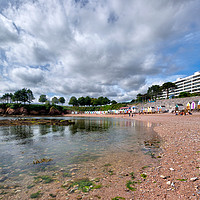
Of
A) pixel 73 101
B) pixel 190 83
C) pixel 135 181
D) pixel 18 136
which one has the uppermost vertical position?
pixel 190 83

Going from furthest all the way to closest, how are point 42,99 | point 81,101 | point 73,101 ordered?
point 81,101 → point 73,101 → point 42,99

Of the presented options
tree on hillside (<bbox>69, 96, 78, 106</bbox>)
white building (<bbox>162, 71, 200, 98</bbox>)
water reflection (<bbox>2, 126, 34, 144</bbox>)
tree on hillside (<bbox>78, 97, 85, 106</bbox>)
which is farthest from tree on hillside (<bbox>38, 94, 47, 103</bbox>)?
white building (<bbox>162, 71, 200, 98</bbox>)

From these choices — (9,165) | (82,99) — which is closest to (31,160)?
(9,165)

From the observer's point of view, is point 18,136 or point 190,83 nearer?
point 18,136

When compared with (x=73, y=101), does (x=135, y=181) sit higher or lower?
lower

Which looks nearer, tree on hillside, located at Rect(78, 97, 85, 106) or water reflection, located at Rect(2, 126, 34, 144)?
water reflection, located at Rect(2, 126, 34, 144)

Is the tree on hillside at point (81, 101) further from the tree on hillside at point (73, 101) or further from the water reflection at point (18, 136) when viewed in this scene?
the water reflection at point (18, 136)

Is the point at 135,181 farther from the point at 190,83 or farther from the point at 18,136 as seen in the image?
the point at 190,83

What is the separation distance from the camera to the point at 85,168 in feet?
23.7

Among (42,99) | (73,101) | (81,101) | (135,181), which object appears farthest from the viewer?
(81,101)

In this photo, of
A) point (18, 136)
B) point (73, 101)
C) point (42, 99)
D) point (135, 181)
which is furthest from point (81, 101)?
point (135, 181)

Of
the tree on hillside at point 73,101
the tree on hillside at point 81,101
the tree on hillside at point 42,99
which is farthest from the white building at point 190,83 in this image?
the tree on hillside at point 42,99

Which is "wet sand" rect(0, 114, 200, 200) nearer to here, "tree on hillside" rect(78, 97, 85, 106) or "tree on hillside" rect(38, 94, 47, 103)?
"tree on hillside" rect(78, 97, 85, 106)

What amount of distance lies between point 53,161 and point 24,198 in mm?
3775
